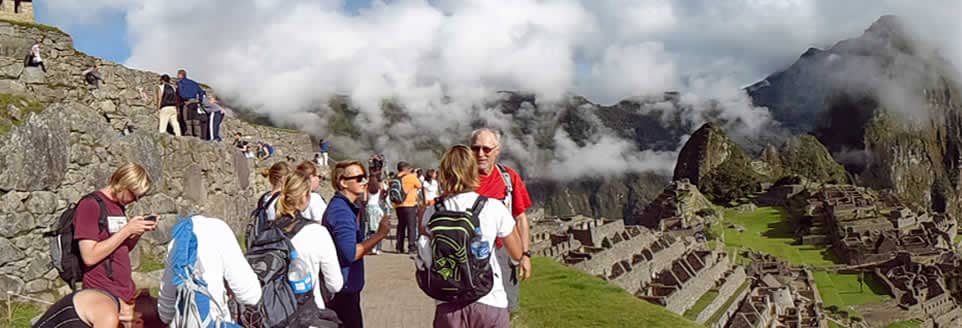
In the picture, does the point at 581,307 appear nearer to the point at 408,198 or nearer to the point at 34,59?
the point at 408,198

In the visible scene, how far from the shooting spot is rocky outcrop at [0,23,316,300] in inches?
255

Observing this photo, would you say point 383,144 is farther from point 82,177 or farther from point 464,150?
point 464,150

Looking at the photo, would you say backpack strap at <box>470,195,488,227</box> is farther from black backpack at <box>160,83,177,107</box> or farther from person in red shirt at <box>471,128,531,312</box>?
black backpack at <box>160,83,177,107</box>

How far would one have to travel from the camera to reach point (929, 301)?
45.5m

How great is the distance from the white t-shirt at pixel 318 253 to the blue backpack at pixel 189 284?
653 millimetres

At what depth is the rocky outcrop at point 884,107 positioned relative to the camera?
5571 inches

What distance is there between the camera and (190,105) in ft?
36.4

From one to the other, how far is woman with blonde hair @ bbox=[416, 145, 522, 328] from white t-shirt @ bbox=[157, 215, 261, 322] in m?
1.06

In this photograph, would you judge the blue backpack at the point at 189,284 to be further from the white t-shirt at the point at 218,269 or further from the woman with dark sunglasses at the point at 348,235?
the woman with dark sunglasses at the point at 348,235

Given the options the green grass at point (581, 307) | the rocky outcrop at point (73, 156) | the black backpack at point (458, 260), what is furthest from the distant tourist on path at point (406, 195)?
the black backpack at point (458, 260)

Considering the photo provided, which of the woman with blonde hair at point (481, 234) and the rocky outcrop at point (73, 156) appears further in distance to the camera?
the rocky outcrop at point (73, 156)

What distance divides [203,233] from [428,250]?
4.30 feet

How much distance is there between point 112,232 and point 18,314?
8.15 ft

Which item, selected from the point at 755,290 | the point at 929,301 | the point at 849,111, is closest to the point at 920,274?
the point at 929,301
